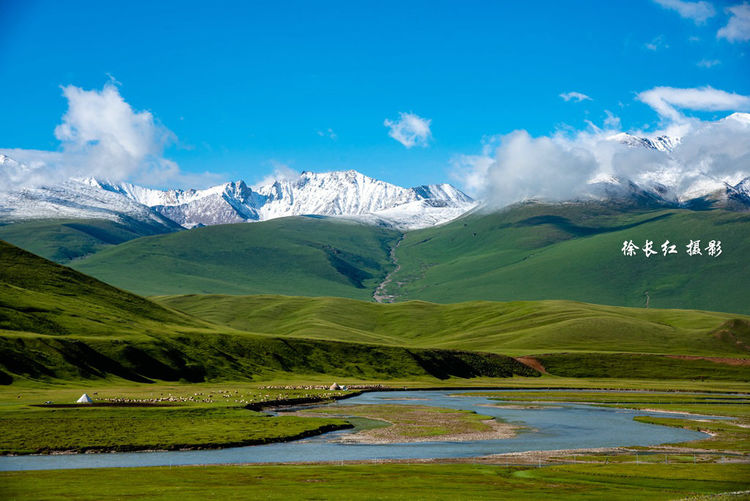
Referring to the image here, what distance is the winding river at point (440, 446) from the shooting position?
7281 centimetres

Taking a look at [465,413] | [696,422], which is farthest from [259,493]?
[696,422]

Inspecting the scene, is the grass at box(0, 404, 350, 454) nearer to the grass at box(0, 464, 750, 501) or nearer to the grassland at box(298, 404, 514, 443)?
the grassland at box(298, 404, 514, 443)

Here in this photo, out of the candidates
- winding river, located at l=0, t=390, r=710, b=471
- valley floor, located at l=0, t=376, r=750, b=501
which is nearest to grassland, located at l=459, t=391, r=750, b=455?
valley floor, located at l=0, t=376, r=750, b=501

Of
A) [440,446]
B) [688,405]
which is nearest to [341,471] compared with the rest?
[440,446]

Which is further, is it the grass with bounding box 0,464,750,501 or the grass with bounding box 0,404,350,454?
the grass with bounding box 0,404,350,454

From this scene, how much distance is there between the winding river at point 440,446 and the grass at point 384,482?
710cm

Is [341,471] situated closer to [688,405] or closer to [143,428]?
[143,428]

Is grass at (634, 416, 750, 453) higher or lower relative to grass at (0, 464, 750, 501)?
lower

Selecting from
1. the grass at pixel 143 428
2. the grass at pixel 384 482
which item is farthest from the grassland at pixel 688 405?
the grass at pixel 143 428

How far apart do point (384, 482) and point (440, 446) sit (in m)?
27.0

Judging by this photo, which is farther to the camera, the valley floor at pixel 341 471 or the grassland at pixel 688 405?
the grassland at pixel 688 405

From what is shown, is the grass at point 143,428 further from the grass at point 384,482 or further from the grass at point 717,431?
the grass at point 717,431

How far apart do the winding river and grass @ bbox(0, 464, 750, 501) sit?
7.10m

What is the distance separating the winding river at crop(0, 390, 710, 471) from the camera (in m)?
72.8
